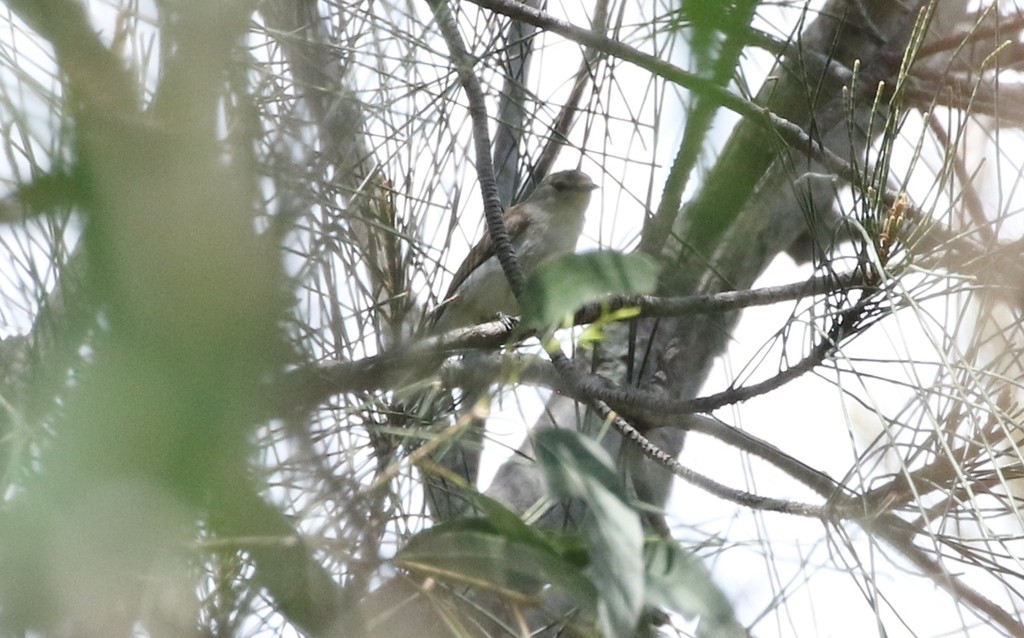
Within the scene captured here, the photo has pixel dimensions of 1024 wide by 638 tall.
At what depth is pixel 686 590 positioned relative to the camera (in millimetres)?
970

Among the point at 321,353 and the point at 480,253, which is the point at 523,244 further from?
the point at 321,353

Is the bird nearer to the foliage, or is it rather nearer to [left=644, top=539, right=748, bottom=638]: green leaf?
the foliage

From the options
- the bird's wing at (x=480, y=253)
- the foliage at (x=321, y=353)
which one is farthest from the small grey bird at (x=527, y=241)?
the foliage at (x=321, y=353)

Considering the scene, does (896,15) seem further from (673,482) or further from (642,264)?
(642,264)

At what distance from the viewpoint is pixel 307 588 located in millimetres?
947

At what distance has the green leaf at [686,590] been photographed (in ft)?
3.14

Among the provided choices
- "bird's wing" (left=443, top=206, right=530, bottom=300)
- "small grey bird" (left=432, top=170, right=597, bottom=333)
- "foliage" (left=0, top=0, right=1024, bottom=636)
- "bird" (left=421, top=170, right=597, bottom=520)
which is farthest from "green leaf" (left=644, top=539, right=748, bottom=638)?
"small grey bird" (left=432, top=170, right=597, bottom=333)

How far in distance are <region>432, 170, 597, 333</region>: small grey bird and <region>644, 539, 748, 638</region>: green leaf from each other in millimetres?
2469

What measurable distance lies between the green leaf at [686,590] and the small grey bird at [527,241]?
97.2 inches

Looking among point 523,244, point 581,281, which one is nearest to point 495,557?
point 581,281

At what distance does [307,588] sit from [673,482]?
1.64m

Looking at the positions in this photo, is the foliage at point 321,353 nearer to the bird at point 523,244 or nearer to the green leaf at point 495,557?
the green leaf at point 495,557

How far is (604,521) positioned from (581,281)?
223 mm

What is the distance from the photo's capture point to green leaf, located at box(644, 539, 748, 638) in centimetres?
96
